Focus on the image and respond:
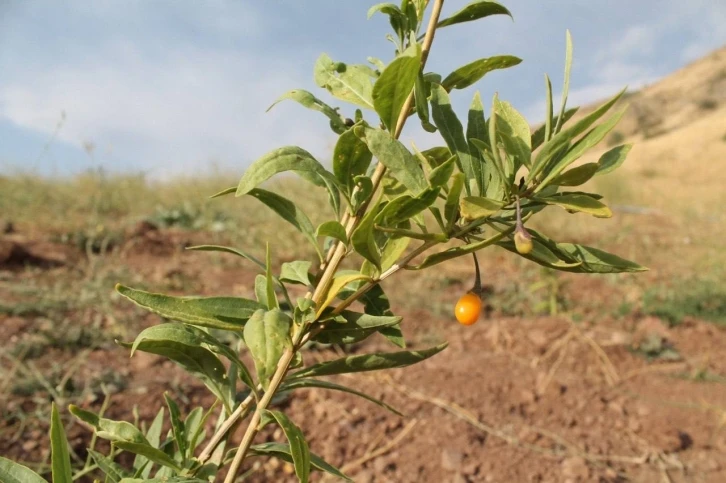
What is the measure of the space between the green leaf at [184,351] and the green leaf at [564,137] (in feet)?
1.76

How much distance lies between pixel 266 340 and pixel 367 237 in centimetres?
18

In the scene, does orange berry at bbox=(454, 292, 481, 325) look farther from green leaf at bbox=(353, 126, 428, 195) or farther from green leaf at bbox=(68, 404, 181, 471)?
green leaf at bbox=(68, 404, 181, 471)

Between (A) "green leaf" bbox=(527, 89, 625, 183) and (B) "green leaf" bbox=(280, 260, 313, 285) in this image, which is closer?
(A) "green leaf" bbox=(527, 89, 625, 183)

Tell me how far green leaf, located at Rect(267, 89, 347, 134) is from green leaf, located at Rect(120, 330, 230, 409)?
14.0 inches

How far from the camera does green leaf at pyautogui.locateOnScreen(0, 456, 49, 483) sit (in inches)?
32.6

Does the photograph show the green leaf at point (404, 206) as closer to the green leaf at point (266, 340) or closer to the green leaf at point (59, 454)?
the green leaf at point (266, 340)

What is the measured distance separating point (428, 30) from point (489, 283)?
12.9ft

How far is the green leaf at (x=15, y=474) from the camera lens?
0.83 metres

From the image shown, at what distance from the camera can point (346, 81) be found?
0.86 m

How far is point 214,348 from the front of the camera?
2.93 feet

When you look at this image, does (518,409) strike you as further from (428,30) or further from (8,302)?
(8,302)

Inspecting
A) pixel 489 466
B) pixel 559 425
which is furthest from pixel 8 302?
pixel 559 425

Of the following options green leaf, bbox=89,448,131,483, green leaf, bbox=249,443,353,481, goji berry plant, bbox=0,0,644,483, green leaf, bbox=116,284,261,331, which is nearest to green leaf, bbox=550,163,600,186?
goji berry plant, bbox=0,0,644,483

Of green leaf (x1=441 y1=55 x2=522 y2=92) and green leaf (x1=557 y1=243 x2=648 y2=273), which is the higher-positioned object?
green leaf (x1=441 y1=55 x2=522 y2=92)
